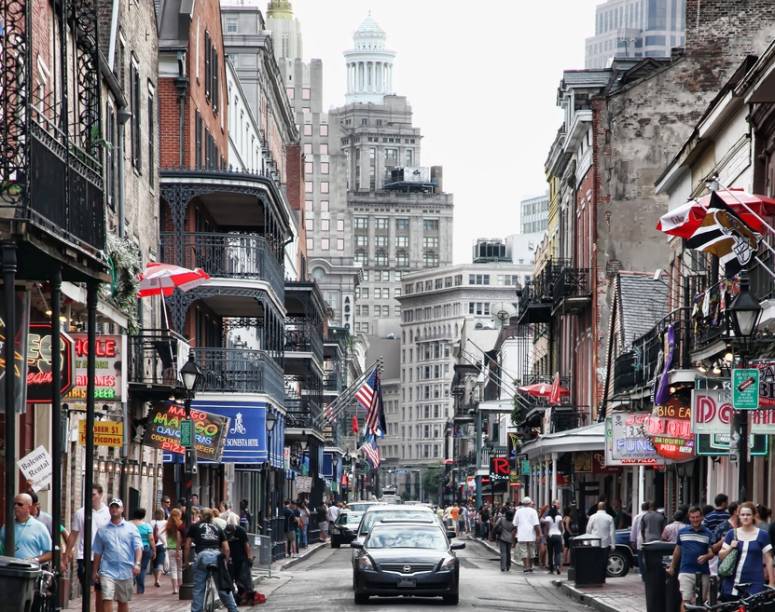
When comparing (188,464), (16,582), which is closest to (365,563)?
(188,464)

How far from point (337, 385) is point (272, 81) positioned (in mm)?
30595

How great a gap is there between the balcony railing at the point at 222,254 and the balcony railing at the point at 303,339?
21196 millimetres

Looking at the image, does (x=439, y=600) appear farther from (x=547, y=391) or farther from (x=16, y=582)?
(x=547, y=391)

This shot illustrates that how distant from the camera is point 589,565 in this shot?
3238cm

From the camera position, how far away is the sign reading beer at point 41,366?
19047 mm

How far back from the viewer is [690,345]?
106 feet

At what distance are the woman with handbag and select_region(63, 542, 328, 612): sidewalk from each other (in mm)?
9477

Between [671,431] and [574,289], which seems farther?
[574,289]

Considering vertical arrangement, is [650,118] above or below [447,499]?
above

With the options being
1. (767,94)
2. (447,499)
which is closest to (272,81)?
(767,94)

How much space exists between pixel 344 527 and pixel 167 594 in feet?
109

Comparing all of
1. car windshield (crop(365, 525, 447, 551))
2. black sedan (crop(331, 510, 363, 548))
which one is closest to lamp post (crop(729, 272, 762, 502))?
car windshield (crop(365, 525, 447, 551))

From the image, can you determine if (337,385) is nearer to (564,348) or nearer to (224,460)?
(564,348)

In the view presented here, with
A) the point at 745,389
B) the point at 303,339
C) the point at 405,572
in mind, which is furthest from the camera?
the point at 303,339
